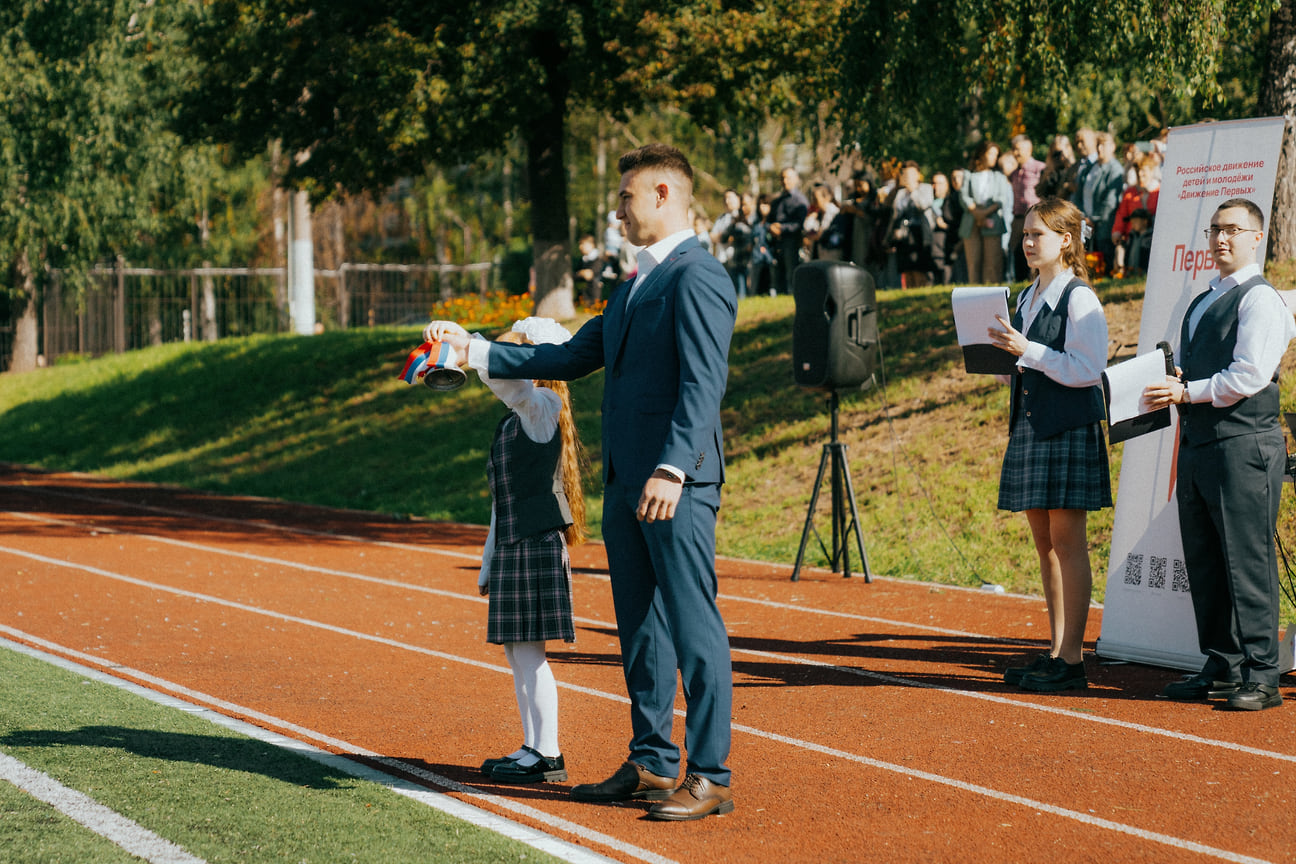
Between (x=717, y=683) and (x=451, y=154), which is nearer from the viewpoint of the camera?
(x=717, y=683)

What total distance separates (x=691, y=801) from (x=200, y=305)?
3157cm

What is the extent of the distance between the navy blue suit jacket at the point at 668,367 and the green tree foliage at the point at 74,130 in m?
29.5

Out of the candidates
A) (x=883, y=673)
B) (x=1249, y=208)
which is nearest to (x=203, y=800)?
(x=883, y=673)

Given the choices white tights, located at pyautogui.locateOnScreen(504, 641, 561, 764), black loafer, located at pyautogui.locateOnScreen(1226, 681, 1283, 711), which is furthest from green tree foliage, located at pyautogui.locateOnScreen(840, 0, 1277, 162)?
white tights, located at pyautogui.locateOnScreen(504, 641, 561, 764)

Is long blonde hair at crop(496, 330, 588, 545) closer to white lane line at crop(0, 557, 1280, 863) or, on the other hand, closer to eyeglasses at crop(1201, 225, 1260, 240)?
white lane line at crop(0, 557, 1280, 863)

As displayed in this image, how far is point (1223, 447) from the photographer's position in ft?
22.5

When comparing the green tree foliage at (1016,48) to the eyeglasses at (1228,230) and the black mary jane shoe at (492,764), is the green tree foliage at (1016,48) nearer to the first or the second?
the eyeglasses at (1228,230)

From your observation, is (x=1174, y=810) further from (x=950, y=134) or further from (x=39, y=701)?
(x=950, y=134)

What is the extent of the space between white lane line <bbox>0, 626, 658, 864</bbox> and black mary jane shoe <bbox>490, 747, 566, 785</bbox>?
146 millimetres

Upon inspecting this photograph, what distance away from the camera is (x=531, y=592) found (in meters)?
5.67

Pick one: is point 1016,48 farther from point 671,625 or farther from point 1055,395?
point 671,625

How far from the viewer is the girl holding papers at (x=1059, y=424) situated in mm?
7070

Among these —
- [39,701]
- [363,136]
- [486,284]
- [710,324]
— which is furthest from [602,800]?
[486,284]

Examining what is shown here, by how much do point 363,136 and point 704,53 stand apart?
5.42 metres
